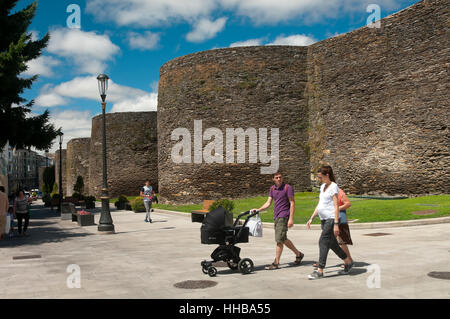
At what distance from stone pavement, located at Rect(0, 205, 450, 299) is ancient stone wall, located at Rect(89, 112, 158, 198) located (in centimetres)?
3082

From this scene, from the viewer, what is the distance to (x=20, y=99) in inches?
922

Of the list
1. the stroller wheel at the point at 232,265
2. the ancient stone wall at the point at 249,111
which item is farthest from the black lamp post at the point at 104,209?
the ancient stone wall at the point at 249,111

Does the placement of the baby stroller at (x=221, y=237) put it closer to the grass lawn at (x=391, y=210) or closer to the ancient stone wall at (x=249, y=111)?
the grass lawn at (x=391, y=210)

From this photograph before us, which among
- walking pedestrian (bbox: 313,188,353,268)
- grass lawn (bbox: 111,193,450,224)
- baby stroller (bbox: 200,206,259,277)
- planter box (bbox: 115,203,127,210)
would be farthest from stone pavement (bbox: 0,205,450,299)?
planter box (bbox: 115,203,127,210)

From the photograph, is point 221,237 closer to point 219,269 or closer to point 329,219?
point 219,269

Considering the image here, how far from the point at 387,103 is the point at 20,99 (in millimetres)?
18890

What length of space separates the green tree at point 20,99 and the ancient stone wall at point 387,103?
1541 centimetres

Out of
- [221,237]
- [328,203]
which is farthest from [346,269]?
[221,237]

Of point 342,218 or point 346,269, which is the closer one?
point 346,269

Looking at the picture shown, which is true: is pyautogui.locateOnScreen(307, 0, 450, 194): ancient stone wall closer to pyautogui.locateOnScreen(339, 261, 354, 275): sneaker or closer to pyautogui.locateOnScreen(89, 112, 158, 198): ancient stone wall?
pyautogui.locateOnScreen(339, 261, 354, 275): sneaker

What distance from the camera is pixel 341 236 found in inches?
288
